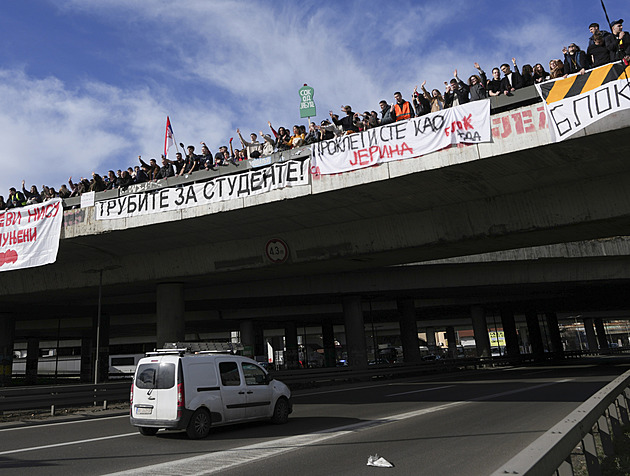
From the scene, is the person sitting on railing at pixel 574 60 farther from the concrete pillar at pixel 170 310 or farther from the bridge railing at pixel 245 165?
the concrete pillar at pixel 170 310

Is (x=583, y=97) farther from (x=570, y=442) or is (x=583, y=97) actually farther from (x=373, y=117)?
(x=570, y=442)

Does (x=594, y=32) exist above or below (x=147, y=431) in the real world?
above

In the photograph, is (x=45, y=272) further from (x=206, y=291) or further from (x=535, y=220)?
(x=535, y=220)

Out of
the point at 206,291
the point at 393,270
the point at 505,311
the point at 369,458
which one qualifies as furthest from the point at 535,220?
the point at 505,311

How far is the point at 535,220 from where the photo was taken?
52.7ft

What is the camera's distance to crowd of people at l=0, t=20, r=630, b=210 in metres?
12.8

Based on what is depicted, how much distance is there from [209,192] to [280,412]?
8215mm

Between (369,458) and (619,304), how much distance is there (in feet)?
179

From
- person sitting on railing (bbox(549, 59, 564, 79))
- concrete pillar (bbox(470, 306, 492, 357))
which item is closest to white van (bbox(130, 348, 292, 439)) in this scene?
person sitting on railing (bbox(549, 59, 564, 79))

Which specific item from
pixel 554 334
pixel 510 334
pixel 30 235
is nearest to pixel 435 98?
pixel 30 235

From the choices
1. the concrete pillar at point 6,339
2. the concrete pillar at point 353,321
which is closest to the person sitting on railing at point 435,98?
the concrete pillar at point 353,321

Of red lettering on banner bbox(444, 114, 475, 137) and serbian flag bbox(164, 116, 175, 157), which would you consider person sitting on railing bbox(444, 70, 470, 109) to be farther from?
serbian flag bbox(164, 116, 175, 157)

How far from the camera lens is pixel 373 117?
628 inches

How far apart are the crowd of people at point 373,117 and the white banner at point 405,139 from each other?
0.61 m
